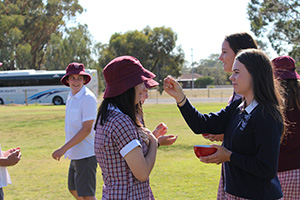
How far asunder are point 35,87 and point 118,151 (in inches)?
1369

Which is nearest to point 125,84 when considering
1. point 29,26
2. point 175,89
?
point 175,89

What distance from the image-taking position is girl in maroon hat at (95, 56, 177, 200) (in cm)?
223

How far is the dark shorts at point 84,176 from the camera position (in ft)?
13.3

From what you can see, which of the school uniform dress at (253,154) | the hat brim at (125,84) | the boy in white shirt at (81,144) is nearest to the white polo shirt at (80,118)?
the boy in white shirt at (81,144)

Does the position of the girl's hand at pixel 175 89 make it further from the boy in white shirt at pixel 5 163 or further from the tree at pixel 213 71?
the tree at pixel 213 71

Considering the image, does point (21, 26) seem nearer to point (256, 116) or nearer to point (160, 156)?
point (160, 156)

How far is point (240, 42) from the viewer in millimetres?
2764

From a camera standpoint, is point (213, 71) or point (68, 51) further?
point (213, 71)

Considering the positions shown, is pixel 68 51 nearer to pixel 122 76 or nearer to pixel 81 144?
pixel 81 144

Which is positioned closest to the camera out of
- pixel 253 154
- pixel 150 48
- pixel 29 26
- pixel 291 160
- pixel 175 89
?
pixel 253 154

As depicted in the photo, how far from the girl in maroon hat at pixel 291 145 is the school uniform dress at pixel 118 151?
1.30 meters

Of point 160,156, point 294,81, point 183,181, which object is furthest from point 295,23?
point 294,81

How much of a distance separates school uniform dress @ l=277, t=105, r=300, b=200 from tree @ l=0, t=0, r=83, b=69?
45442 mm

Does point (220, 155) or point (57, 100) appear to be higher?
point (220, 155)
